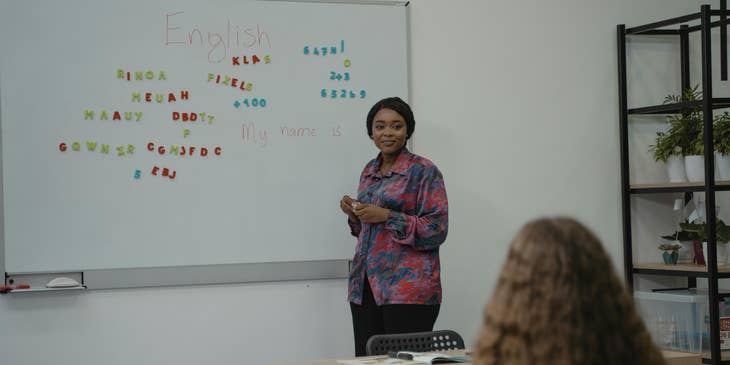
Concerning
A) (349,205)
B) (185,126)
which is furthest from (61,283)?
(349,205)

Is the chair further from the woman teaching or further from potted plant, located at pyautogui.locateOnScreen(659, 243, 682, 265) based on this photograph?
potted plant, located at pyautogui.locateOnScreen(659, 243, 682, 265)

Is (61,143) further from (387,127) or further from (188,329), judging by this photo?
(387,127)

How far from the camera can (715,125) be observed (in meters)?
4.01

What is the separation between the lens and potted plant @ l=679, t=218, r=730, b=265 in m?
3.97

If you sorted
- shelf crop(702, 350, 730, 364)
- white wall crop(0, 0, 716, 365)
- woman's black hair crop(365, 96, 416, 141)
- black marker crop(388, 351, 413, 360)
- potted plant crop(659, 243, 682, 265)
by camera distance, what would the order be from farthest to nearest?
potted plant crop(659, 243, 682, 265)
shelf crop(702, 350, 730, 364)
white wall crop(0, 0, 716, 365)
woman's black hair crop(365, 96, 416, 141)
black marker crop(388, 351, 413, 360)

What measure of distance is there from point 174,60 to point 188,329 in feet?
3.72

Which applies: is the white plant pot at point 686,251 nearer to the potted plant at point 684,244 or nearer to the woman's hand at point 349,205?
A: the potted plant at point 684,244

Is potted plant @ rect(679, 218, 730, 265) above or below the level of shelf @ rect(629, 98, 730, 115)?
below

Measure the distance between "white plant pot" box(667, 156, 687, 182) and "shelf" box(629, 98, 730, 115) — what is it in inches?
9.3

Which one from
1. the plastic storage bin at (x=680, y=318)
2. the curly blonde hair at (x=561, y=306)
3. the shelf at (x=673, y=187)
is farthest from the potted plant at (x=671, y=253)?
the curly blonde hair at (x=561, y=306)

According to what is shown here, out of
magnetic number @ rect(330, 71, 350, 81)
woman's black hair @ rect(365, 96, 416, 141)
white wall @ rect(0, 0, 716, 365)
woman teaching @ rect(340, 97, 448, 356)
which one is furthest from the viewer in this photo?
magnetic number @ rect(330, 71, 350, 81)

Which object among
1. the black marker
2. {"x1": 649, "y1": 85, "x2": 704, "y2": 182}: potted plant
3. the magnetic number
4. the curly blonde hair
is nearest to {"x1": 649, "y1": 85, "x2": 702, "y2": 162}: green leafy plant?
{"x1": 649, "y1": 85, "x2": 704, "y2": 182}: potted plant

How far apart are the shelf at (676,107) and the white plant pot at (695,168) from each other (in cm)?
25

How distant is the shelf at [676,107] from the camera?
393 cm
